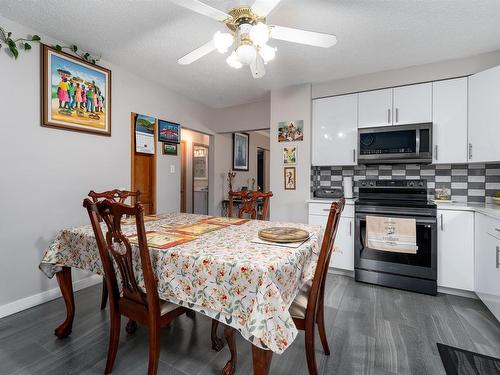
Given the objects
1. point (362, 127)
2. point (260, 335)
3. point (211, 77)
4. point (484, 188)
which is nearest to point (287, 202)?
point (362, 127)

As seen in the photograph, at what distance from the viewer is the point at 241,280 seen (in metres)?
1.03

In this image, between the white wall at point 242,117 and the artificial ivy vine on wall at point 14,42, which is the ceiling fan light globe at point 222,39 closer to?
the artificial ivy vine on wall at point 14,42

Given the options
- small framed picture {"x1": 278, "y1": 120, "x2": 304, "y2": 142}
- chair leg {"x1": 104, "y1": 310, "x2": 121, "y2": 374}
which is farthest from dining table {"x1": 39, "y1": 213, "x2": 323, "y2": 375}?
small framed picture {"x1": 278, "y1": 120, "x2": 304, "y2": 142}

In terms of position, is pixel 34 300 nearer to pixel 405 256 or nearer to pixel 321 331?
pixel 321 331

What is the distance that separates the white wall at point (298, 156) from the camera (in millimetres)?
3330

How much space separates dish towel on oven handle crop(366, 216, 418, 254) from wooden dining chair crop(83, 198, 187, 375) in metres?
2.08

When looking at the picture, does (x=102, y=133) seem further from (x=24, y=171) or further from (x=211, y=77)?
(x=211, y=77)

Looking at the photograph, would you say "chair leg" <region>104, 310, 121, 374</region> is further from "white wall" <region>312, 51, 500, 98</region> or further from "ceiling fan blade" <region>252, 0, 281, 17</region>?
"white wall" <region>312, 51, 500, 98</region>

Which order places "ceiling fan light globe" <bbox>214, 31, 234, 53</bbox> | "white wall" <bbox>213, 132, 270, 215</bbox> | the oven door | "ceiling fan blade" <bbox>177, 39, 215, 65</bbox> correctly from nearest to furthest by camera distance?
"ceiling fan light globe" <bbox>214, 31, 234, 53</bbox> → "ceiling fan blade" <bbox>177, 39, 215, 65</bbox> → the oven door → "white wall" <bbox>213, 132, 270, 215</bbox>

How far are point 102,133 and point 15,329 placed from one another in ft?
6.04

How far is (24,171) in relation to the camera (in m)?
2.16

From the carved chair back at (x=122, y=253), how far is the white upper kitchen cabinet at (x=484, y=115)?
9.51ft

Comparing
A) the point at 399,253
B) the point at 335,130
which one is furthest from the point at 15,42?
the point at 399,253

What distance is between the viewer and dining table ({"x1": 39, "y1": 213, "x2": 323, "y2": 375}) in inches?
38.0
